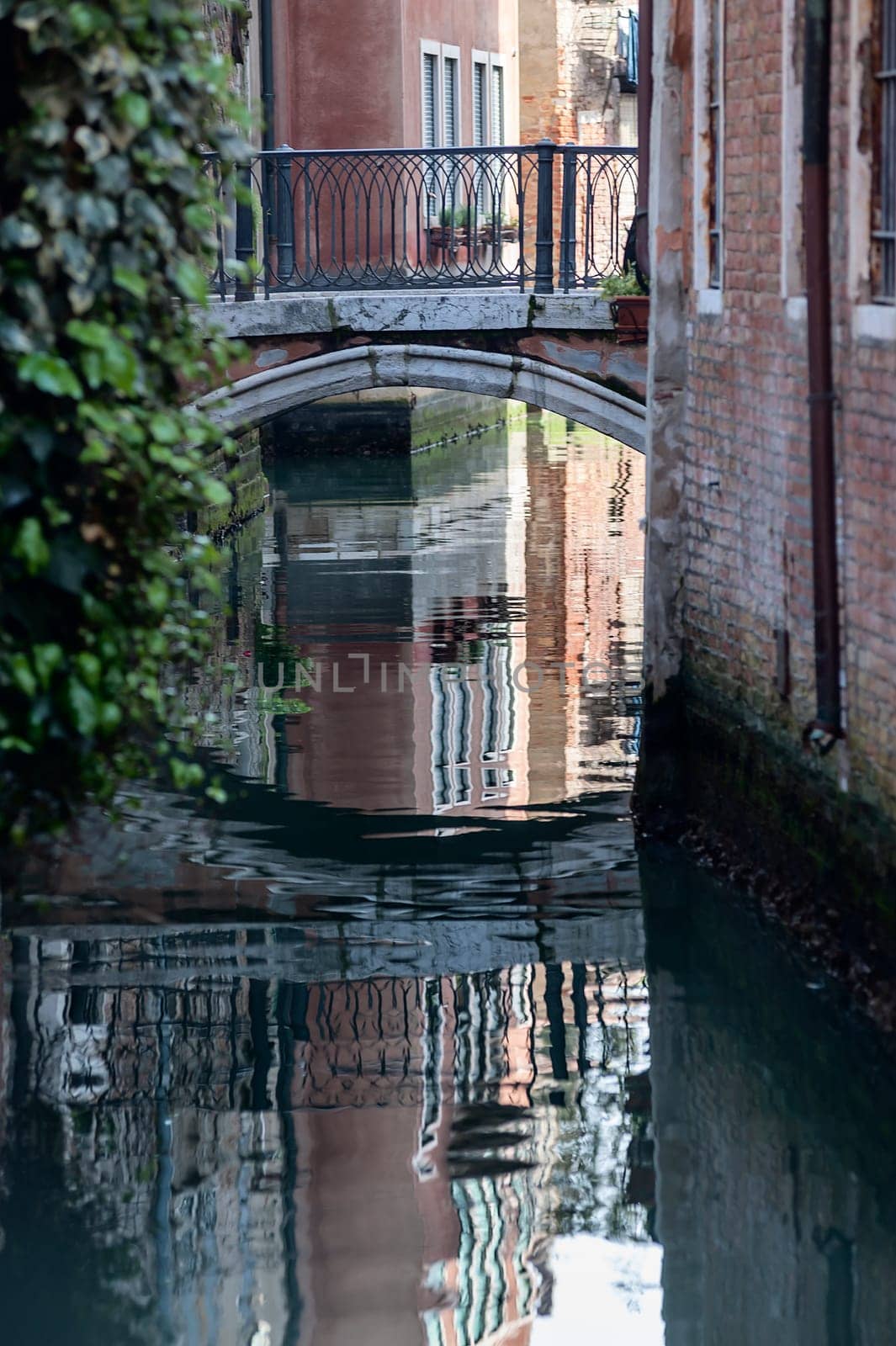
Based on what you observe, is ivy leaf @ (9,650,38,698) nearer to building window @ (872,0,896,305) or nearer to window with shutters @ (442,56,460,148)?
building window @ (872,0,896,305)

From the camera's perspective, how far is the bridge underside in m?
11.0

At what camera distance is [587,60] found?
1059 inches

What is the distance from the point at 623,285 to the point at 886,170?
464cm

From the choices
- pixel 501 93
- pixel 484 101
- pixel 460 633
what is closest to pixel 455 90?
pixel 484 101

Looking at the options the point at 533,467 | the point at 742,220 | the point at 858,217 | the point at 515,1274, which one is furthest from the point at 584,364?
the point at 533,467

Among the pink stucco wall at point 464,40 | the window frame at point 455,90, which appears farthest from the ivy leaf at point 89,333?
the window frame at point 455,90

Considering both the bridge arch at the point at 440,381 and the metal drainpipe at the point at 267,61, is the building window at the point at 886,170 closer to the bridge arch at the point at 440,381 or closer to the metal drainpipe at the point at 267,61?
the bridge arch at the point at 440,381

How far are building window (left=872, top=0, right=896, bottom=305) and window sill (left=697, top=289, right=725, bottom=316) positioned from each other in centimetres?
149

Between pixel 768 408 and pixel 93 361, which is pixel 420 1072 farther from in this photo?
pixel 93 361

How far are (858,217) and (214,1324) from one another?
11.0 feet

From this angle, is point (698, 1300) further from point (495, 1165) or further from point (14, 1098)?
point (14, 1098)

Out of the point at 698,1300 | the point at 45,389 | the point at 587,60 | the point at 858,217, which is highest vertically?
the point at 587,60

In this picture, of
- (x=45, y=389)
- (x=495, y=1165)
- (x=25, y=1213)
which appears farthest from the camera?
(x=495, y=1165)

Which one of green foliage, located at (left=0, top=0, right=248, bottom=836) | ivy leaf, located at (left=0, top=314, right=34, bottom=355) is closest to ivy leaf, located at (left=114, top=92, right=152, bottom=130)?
green foliage, located at (left=0, top=0, right=248, bottom=836)
